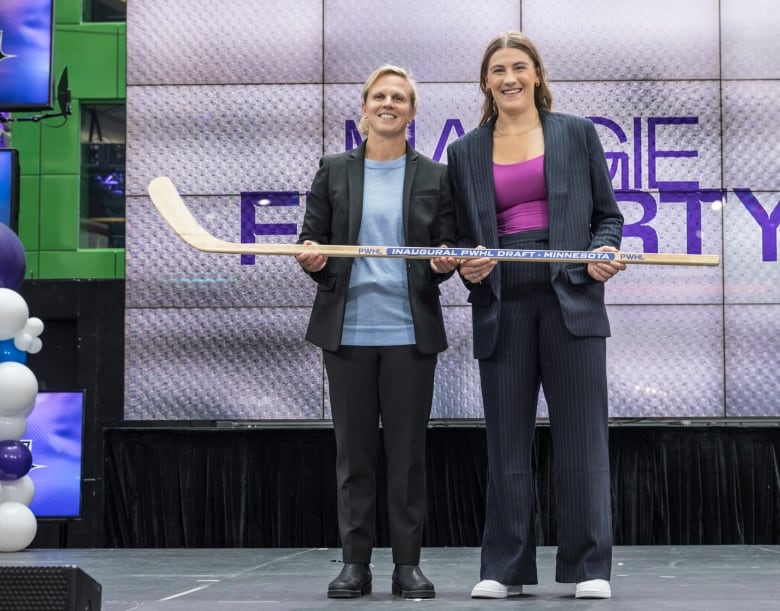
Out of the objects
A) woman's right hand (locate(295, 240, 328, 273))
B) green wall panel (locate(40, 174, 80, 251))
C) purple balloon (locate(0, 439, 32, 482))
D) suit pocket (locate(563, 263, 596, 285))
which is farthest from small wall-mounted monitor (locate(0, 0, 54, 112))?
suit pocket (locate(563, 263, 596, 285))

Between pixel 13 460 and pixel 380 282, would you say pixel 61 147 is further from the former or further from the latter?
pixel 380 282

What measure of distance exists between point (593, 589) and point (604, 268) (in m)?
0.86

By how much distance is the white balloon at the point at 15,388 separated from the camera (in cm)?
584

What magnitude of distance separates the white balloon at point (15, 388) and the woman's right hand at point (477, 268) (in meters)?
3.54

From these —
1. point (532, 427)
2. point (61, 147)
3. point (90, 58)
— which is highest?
point (90, 58)

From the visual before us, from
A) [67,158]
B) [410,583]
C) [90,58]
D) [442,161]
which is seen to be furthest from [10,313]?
[90,58]

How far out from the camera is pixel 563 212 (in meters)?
3.10

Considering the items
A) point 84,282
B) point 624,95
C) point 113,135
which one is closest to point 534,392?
point 624,95

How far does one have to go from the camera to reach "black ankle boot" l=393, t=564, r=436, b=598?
313 centimetres

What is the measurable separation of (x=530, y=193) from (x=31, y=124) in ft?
30.6

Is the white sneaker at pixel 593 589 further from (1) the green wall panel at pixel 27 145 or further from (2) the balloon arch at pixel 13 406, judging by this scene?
(1) the green wall panel at pixel 27 145

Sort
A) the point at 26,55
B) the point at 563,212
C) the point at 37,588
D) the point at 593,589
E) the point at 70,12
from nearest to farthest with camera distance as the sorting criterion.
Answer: the point at 37,588 → the point at 593,589 → the point at 563,212 → the point at 26,55 → the point at 70,12

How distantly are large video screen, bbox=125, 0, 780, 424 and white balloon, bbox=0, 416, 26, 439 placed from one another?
1177 mm

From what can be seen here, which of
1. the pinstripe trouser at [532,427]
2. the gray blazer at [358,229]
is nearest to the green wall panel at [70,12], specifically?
the gray blazer at [358,229]
